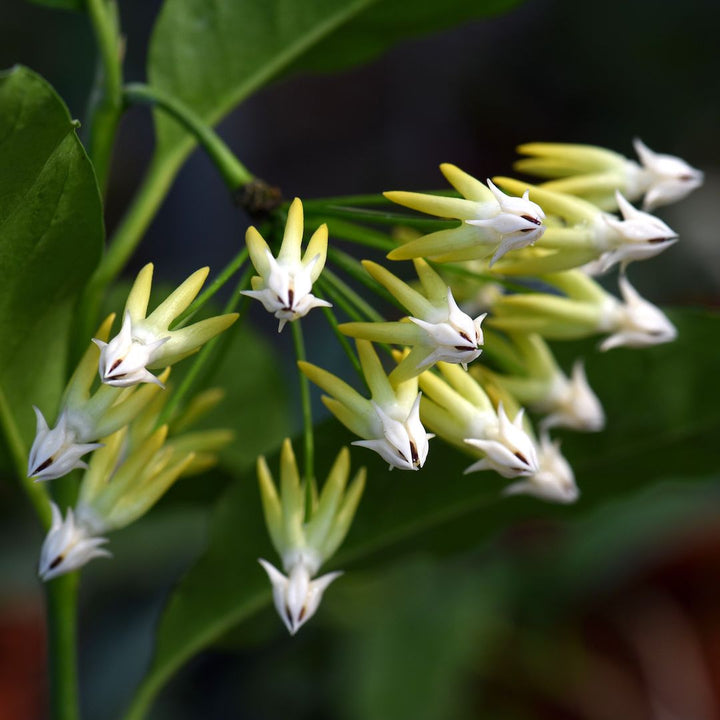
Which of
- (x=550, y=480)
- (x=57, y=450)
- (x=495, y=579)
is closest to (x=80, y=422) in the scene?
(x=57, y=450)

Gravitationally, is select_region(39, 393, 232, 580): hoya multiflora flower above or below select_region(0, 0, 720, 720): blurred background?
above

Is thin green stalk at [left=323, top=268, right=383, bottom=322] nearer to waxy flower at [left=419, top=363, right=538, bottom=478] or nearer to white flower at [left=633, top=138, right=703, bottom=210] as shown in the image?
waxy flower at [left=419, top=363, right=538, bottom=478]

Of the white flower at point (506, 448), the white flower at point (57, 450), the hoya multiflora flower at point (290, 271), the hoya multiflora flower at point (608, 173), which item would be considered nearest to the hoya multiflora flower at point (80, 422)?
the white flower at point (57, 450)

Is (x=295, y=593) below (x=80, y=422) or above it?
below

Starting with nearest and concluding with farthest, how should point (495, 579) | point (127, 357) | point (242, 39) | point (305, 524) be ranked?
point (127, 357) < point (305, 524) < point (242, 39) < point (495, 579)

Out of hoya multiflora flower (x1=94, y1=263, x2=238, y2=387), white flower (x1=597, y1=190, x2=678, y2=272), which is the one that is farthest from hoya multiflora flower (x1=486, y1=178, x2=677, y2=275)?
hoya multiflora flower (x1=94, y1=263, x2=238, y2=387)

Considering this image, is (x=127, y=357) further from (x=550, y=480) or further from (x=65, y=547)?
(x=550, y=480)

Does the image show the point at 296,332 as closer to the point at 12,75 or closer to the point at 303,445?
the point at 303,445
